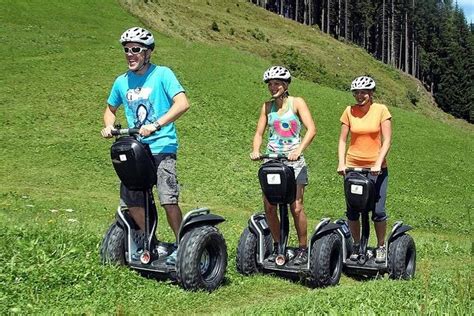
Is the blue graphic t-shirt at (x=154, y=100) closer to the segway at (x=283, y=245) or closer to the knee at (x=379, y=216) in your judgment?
the segway at (x=283, y=245)

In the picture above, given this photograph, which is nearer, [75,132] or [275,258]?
[275,258]

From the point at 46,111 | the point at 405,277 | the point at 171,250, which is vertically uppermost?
the point at 46,111

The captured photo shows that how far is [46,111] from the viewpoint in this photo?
79.6ft

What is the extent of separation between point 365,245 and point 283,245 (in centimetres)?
158

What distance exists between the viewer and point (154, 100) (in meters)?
7.15

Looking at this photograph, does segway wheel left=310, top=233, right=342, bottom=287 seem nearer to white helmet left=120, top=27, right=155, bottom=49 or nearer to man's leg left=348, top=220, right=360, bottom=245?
man's leg left=348, top=220, right=360, bottom=245

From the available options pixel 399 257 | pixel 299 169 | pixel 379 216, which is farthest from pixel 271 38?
pixel 299 169

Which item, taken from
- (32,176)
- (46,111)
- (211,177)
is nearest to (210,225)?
(32,176)

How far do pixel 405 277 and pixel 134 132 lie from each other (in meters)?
4.63

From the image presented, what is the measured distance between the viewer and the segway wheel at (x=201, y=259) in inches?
268

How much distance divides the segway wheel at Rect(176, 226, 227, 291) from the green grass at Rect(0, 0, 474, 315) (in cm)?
14

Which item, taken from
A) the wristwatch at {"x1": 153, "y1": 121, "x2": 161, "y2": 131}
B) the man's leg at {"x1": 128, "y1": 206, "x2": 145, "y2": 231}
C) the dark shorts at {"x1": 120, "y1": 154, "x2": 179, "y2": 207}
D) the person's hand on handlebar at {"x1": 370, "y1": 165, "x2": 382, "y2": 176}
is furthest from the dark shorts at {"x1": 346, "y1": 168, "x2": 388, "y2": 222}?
the wristwatch at {"x1": 153, "y1": 121, "x2": 161, "y2": 131}

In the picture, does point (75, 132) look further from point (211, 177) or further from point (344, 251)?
point (344, 251)

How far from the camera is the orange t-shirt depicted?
8.96m
